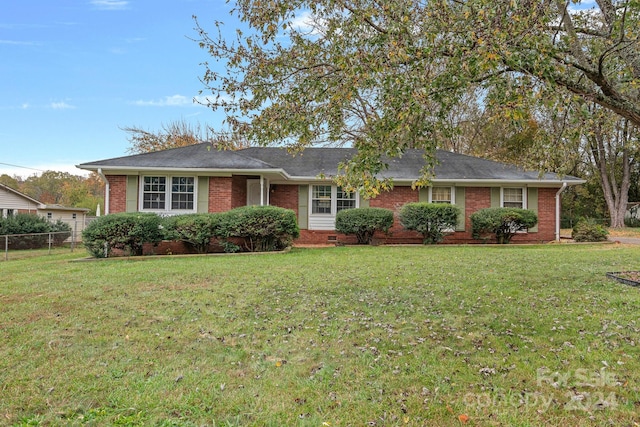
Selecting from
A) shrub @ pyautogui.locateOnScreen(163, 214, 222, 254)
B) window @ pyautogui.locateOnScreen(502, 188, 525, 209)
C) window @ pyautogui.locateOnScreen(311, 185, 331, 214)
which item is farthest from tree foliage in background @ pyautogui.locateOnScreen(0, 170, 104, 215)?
window @ pyautogui.locateOnScreen(502, 188, 525, 209)

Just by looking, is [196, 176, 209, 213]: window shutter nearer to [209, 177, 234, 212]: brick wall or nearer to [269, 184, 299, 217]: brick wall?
[209, 177, 234, 212]: brick wall

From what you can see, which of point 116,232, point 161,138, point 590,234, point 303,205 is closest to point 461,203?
point 590,234

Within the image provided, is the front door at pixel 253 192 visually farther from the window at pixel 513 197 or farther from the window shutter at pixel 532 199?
the window shutter at pixel 532 199

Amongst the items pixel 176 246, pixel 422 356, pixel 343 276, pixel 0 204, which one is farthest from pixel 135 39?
pixel 0 204

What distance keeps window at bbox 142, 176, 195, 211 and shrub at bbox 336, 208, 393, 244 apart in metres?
5.60

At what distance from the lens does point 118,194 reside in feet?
43.9

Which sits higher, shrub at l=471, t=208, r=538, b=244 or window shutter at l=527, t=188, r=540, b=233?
window shutter at l=527, t=188, r=540, b=233

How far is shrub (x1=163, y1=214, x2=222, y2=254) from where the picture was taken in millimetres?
11422

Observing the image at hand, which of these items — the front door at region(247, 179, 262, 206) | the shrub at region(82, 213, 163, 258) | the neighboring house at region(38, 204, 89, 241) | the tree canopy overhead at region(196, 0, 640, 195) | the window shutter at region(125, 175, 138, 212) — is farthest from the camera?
the neighboring house at region(38, 204, 89, 241)

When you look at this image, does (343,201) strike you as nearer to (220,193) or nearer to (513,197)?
(220,193)

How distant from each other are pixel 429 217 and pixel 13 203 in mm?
27624

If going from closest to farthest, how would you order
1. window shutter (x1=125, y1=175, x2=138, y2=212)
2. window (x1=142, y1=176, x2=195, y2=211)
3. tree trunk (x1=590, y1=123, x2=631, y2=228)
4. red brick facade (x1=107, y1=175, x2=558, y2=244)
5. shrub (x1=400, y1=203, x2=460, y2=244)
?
1. window shutter (x1=125, y1=175, x2=138, y2=212)
2. window (x1=142, y1=176, x2=195, y2=211)
3. shrub (x1=400, y1=203, x2=460, y2=244)
4. red brick facade (x1=107, y1=175, x2=558, y2=244)
5. tree trunk (x1=590, y1=123, x2=631, y2=228)

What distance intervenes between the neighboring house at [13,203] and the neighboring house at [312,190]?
1754cm

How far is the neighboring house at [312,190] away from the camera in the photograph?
1333 cm
